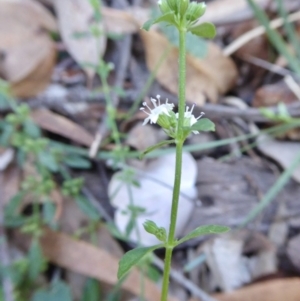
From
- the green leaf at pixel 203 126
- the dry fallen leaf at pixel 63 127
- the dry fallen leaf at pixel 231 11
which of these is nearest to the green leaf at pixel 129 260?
the green leaf at pixel 203 126

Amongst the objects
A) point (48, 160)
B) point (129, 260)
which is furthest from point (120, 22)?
point (129, 260)

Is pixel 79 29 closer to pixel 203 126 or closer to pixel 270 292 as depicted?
pixel 270 292

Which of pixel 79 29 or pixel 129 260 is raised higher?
pixel 79 29

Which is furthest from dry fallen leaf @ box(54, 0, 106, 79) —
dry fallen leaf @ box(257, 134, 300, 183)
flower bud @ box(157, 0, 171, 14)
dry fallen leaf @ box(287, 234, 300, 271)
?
flower bud @ box(157, 0, 171, 14)

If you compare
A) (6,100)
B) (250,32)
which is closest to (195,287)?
(6,100)

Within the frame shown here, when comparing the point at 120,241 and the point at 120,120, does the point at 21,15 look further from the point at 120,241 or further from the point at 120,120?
the point at 120,241

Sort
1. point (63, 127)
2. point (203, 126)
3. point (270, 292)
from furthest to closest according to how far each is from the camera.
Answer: point (63, 127) < point (270, 292) < point (203, 126)
